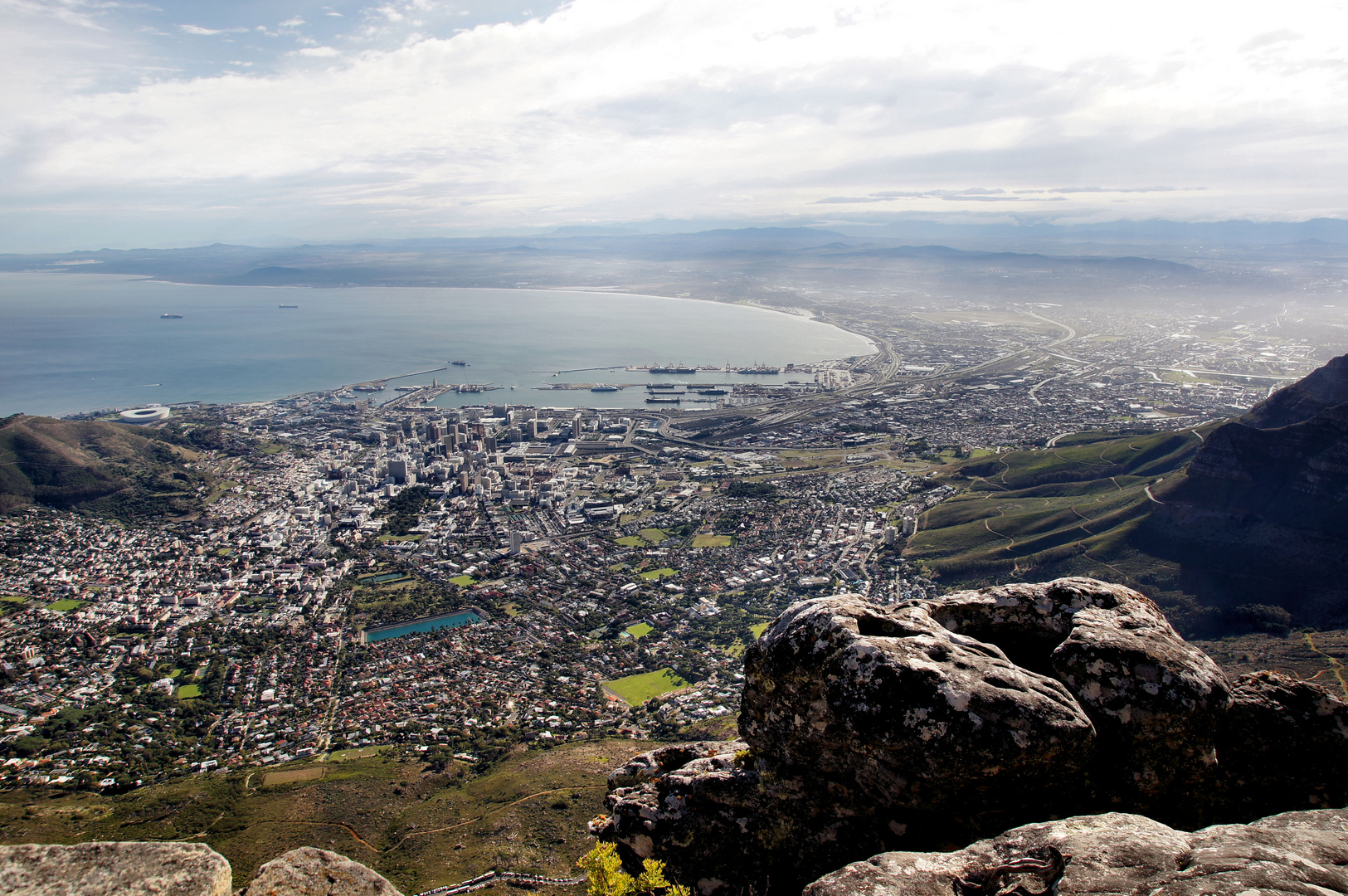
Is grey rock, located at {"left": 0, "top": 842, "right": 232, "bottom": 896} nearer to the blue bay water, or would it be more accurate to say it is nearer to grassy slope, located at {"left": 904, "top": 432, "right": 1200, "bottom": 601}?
grassy slope, located at {"left": 904, "top": 432, "right": 1200, "bottom": 601}

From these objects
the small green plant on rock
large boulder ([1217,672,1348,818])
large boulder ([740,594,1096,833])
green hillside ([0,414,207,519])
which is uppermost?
large boulder ([740,594,1096,833])

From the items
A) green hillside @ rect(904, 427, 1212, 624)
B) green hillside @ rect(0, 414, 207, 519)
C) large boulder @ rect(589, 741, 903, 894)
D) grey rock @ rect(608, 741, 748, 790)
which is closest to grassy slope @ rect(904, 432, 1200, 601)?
green hillside @ rect(904, 427, 1212, 624)

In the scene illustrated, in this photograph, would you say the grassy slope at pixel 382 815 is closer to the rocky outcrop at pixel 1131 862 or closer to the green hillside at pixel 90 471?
the rocky outcrop at pixel 1131 862

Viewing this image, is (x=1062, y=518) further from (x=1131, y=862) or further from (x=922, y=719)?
(x=1131, y=862)

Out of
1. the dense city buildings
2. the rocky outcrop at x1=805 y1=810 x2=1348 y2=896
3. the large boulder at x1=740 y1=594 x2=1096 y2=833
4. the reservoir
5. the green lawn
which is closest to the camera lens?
the rocky outcrop at x1=805 y1=810 x2=1348 y2=896

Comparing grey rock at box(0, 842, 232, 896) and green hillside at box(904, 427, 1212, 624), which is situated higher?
grey rock at box(0, 842, 232, 896)

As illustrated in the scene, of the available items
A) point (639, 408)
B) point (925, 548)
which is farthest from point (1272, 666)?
point (639, 408)

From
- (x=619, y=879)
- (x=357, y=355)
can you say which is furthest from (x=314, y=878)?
(x=357, y=355)
